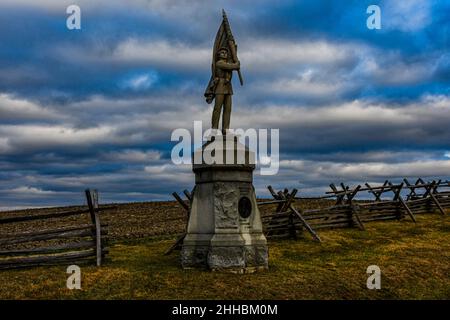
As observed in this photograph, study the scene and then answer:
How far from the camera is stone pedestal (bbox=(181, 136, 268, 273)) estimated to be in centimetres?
1098

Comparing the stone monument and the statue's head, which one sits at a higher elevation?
the statue's head

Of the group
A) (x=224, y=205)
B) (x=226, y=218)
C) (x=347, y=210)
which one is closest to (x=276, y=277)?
(x=226, y=218)

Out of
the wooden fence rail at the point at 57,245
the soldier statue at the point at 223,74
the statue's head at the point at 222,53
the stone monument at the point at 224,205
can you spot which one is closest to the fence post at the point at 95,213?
the wooden fence rail at the point at 57,245

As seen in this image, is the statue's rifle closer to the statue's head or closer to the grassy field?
the statue's head

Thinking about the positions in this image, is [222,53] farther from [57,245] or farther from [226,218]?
[57,245]

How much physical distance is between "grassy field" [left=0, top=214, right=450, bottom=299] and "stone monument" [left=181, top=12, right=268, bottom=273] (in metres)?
0.43

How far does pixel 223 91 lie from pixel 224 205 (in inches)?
107

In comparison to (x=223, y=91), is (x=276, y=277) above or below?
below

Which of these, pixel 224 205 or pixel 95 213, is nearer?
pixel 224 205

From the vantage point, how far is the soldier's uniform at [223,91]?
11.8 meters

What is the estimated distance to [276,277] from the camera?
10.5 meters

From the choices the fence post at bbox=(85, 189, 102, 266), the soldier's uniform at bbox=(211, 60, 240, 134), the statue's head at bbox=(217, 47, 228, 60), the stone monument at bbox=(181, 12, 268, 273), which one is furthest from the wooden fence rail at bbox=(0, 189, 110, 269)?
the statue's head at bbox=(217, 47, 228, 60)
